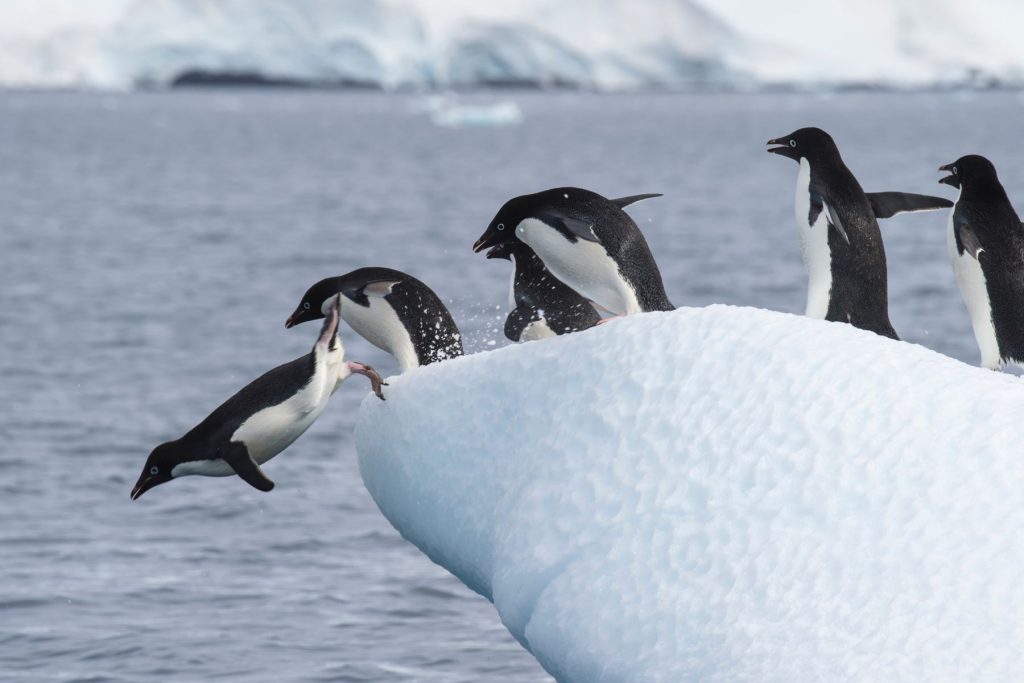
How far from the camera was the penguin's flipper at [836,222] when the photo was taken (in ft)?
19.3

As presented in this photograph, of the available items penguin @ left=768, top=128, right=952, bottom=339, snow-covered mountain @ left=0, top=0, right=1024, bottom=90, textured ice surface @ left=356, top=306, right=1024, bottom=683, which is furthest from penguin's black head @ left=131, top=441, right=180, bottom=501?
snow-covered mountain @ left=0, top=0, right=1024, bottom=90

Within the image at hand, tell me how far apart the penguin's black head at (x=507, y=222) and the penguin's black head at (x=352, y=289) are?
35cm

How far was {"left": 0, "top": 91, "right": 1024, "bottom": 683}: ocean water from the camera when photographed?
25.9 ft

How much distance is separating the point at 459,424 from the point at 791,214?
33.7m

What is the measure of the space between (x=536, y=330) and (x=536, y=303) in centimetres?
14

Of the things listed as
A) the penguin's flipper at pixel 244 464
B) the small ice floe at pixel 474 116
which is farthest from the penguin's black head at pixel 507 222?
the small ice floe at pixel 474 116

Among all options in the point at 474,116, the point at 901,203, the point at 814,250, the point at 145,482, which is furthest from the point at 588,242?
the point at 474,116

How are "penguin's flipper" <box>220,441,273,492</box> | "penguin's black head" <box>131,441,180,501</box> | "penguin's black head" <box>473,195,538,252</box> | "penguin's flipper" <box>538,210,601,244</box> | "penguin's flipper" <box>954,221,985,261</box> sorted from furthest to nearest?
"penguin's flipper" <box>954,221,985,261</box> → "penguin's black head" <box>473,195,538,252</box> → "penguin's flipper" <box>538,210,601,244</box> → "penguin's black head" <box>131,441,180,501</box> → "penguin's flipper" <box>220,441,273,492</box>

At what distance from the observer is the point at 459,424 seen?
15.5 ft

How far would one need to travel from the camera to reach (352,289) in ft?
17.0

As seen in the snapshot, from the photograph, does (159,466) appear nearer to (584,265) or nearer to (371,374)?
(371,374)

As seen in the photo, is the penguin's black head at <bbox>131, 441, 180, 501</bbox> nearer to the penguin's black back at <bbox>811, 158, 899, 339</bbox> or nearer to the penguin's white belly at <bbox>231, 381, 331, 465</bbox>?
the penguin's white belly at <bbox>231, 381, 331, 465</bbox>

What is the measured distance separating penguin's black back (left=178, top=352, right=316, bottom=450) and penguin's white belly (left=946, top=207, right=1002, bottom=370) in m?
2.59

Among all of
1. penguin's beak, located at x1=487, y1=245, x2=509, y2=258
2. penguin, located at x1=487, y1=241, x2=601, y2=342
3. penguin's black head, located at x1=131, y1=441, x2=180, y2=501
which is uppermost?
penguin's beak, located at x1=487, y1=245, x2=509, y2=258
